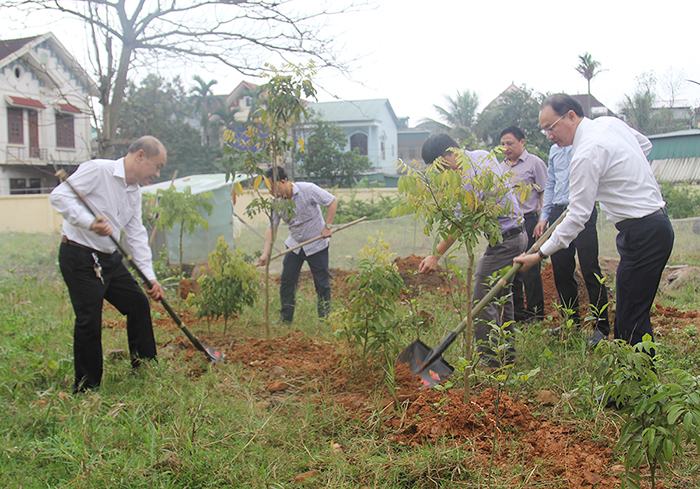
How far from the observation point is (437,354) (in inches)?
123

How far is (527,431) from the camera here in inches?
101

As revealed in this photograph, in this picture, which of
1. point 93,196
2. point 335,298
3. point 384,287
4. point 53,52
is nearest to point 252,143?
point 93,196

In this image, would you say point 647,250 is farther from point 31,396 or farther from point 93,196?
point 31,396

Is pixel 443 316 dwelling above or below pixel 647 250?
below

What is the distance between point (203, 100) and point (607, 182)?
108 ft

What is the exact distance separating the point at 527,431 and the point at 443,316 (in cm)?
216

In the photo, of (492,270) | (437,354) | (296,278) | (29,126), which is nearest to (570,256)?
(492,270)

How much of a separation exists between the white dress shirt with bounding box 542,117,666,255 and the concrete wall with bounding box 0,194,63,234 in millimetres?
16183

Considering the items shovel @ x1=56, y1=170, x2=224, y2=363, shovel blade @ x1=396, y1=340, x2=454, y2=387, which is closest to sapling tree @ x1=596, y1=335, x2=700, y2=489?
shovel blade @ x1=396, y1=340, x2=454, y2=387

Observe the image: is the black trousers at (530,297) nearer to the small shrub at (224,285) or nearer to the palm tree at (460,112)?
the small shrub at (224,285)

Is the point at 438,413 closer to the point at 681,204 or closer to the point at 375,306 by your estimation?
the point at 375,306

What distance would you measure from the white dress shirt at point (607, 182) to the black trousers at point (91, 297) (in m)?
2.80

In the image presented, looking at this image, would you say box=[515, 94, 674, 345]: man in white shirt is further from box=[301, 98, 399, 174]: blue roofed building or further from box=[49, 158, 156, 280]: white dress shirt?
box=[301, 98, 399, 174]: blue roofed building

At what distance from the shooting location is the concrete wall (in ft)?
51.2
